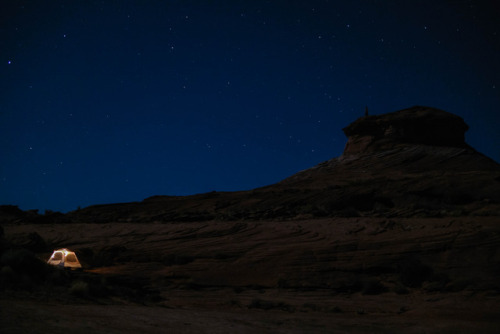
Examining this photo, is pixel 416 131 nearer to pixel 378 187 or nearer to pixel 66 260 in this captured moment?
pixel 378 187

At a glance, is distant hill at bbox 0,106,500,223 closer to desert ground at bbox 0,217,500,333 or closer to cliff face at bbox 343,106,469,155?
cliff face at bbox 343,106,469,155

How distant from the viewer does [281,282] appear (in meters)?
12.0

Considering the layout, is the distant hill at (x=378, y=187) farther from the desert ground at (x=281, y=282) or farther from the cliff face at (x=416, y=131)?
the desert ground at (x=281, y=282)

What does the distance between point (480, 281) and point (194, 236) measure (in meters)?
12.6

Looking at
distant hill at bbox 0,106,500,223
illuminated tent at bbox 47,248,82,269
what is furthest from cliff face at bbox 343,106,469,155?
illuminated tent at bbox 47,248,82,269

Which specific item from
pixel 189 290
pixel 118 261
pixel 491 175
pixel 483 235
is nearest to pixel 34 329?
pixel 189 290

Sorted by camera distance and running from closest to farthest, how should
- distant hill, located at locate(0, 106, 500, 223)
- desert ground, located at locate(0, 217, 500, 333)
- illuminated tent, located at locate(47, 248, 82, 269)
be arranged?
desert ground, located at locate(0, 217, 500, 333) < illuminated tent, located at locate(47, 248, 82, 269) < distant hill, located at locate(0, 106, 500, 223)

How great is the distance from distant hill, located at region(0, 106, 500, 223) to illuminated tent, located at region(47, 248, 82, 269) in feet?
32.2

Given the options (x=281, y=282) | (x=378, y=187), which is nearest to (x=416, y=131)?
(x=378, y=187)

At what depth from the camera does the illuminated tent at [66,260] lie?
13.8m

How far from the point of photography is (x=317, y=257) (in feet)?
44.0

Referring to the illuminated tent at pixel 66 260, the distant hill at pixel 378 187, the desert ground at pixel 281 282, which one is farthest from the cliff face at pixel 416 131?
the illuminated tent at pixel 66 260

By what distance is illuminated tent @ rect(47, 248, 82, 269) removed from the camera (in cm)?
1384

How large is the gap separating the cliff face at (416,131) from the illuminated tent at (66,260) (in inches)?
1338
